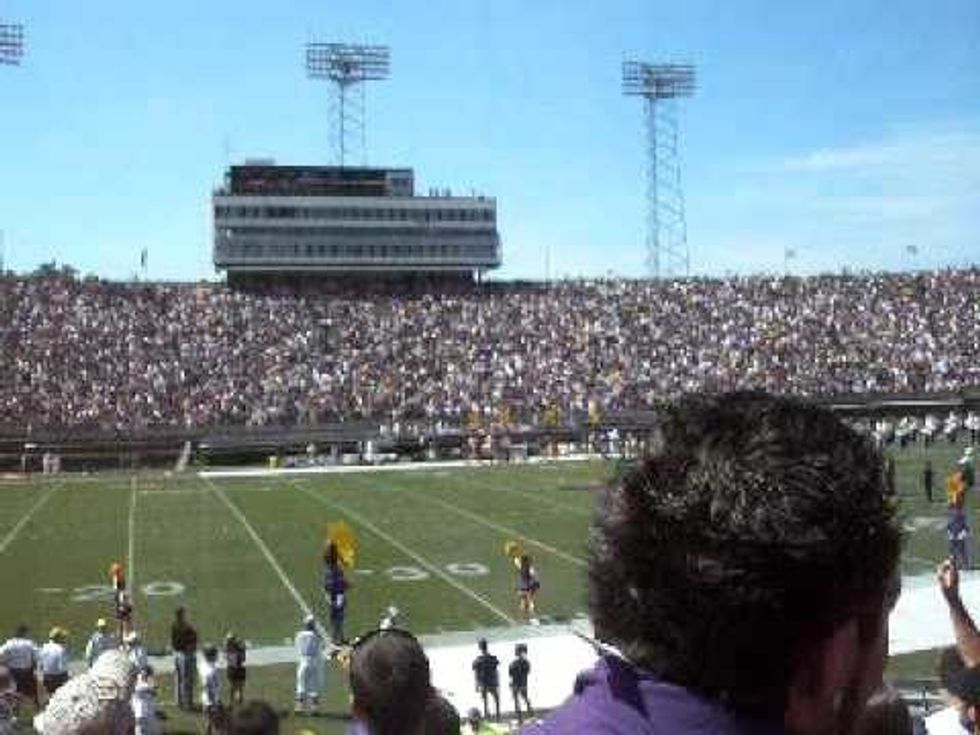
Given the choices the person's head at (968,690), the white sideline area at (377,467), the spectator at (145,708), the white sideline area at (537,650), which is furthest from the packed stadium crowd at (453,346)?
the person's head at (968,690)

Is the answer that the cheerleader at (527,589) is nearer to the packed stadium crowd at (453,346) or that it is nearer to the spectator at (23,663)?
the spectator at (23,663)

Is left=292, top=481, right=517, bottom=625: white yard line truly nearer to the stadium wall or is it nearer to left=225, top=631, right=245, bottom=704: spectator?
left=225, top=631, right=245, bottom=704: spectator

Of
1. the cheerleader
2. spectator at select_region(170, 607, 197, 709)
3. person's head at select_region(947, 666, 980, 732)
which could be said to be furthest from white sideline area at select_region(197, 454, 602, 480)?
person's head at select_region(947, 666, 980, 732)

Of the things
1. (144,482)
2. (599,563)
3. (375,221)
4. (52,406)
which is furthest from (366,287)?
(599,563)

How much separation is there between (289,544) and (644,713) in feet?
92.7

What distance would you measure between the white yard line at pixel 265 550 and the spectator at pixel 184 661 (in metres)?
4.92

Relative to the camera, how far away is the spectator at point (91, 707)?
3.01 metres

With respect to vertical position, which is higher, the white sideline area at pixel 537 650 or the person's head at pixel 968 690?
the person's head at pixel 968 690

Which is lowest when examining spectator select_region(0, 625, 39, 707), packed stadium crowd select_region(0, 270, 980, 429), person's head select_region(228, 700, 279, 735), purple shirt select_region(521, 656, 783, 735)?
spectator select_region(0, 625, 39, 707)

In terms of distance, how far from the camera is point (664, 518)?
1.62 m

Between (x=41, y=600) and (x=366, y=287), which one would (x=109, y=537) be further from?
(x=366, y=287)

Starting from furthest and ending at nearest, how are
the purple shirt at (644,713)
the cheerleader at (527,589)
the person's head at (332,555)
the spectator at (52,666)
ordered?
the cheerleader at (527,589), the person's head at (332,555), the spectator at (52,666), the purple shirt at (644,713)

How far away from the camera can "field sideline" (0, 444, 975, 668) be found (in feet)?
72.0

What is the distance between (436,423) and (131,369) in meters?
13.3
